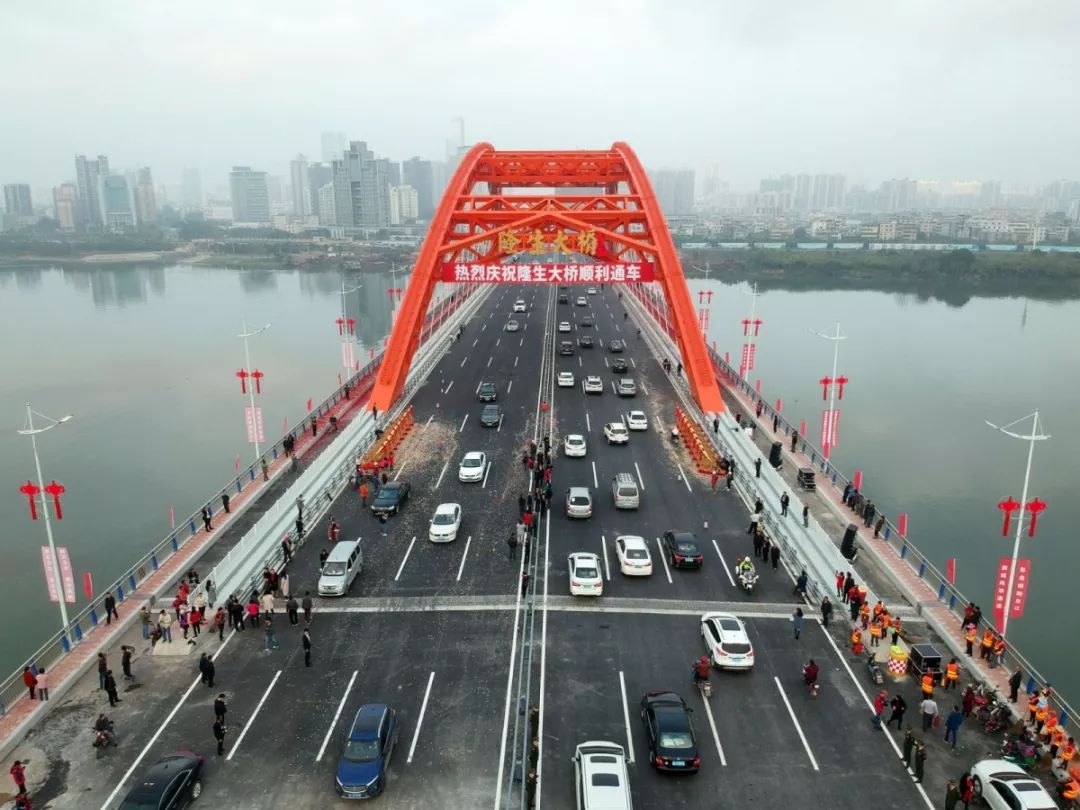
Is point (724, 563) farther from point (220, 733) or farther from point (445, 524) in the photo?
point (220, 733)

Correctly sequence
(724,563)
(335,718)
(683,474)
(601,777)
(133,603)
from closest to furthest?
(601,777), (335,718), (133,603), (724,563), (683,474)

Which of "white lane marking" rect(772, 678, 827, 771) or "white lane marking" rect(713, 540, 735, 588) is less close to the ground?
"white lane marking" rect(713, 540, 735, 588)

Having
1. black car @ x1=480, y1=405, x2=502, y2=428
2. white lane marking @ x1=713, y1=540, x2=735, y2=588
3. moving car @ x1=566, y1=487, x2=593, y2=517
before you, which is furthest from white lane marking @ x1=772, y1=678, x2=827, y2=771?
black car @ x1=480, y1=405, x2=502, y2=428

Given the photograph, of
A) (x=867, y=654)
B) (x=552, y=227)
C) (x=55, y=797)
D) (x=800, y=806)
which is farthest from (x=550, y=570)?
(x=552, y=227)

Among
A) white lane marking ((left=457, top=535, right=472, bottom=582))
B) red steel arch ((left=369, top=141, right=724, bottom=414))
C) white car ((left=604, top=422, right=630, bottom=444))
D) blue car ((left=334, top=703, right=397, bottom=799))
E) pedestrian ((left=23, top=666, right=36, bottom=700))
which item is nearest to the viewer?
blue car ((left=334, top=703, right=397, bottom=799))

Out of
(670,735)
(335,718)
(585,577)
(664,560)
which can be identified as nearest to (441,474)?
(664,560)

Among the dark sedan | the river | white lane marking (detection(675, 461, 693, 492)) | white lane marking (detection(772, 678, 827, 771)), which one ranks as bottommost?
the river

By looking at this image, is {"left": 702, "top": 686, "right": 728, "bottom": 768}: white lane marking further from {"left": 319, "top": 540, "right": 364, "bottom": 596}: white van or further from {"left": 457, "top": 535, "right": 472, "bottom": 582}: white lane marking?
{"left": 319, "top": 540, "right": 364, "bottom": 596}: white van
